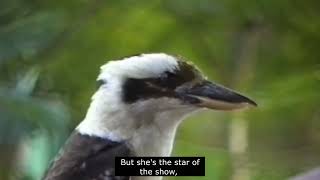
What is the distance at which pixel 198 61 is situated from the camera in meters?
0.90

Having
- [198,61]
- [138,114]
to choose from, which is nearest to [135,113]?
[138,114]

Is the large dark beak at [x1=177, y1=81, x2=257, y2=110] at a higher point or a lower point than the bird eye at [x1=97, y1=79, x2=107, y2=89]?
lower

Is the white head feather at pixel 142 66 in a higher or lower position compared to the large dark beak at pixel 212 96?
higher

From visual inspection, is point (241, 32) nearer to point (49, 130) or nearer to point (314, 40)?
point (314, 40)

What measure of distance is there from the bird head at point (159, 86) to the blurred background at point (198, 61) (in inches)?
1.9

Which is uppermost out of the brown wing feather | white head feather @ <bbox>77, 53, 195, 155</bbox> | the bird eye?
the bird eye

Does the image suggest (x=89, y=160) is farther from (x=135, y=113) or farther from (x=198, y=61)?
(x=198, y=61)

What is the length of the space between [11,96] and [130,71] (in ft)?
0.60

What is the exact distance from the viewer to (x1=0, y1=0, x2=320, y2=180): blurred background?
914 mm

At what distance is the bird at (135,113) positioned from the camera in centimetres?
84

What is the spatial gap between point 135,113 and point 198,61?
0.12m

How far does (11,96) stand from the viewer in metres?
0.93

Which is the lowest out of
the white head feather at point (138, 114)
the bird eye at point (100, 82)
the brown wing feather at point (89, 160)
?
the brown wing feather at point (89, 160)

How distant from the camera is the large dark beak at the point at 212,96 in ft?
2.76
